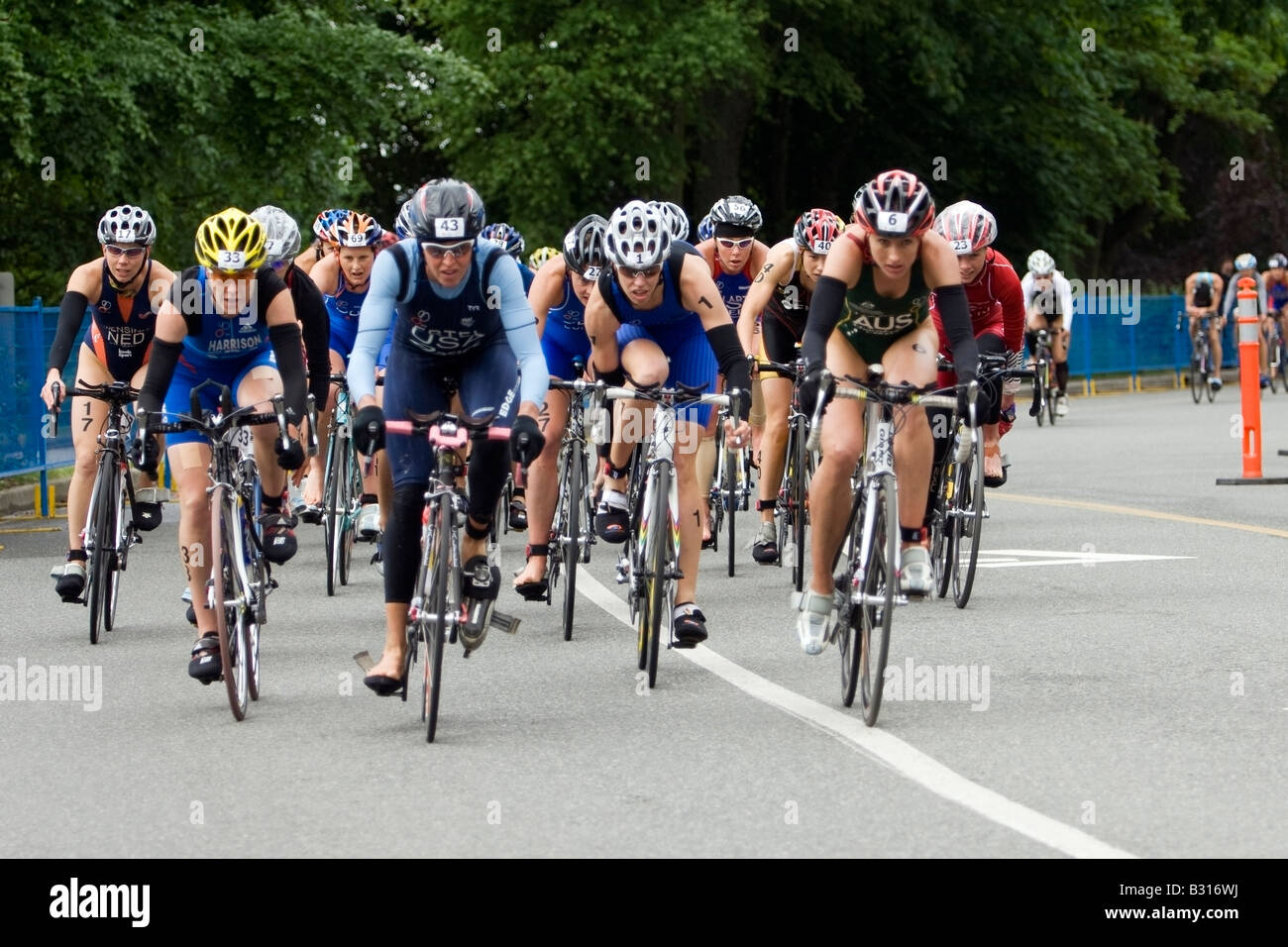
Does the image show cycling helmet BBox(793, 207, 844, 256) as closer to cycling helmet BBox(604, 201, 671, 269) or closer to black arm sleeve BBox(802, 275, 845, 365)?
cycling helmet BBox(604, 201, 671, 269)

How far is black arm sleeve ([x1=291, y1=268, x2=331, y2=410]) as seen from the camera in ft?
33.1

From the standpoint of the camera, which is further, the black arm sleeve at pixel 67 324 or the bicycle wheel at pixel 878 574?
the black arm sleeve at pixel 67 324

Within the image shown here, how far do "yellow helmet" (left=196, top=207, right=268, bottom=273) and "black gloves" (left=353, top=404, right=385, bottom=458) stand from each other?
137 cm

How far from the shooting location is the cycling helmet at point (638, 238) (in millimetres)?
9328

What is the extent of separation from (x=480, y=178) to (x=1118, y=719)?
1270 inches

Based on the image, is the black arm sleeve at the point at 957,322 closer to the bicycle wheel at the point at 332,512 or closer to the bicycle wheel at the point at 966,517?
the bicycle wheel at the point at 966,517

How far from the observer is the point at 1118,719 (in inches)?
309

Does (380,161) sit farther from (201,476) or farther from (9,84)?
(201,476)

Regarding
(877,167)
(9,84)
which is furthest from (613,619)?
(877,167)

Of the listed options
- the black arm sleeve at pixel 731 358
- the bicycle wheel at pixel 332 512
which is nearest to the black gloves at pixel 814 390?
the black arm sleeve at pixel 731 358

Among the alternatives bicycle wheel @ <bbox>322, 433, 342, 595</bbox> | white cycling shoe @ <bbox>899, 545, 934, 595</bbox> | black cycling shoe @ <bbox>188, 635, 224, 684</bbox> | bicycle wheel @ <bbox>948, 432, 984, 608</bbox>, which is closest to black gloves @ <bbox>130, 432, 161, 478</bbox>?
black cycling shoe @ <bbox>188, 635, 224, 684</bbox>

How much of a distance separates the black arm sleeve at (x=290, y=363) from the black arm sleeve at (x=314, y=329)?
0.77 metres
